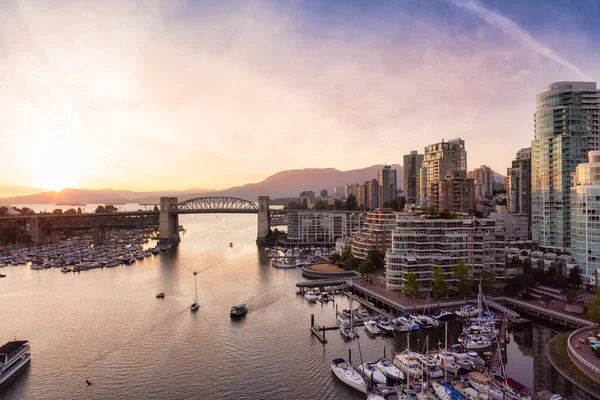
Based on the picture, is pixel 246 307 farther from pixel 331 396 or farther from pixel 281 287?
pixel 331 396

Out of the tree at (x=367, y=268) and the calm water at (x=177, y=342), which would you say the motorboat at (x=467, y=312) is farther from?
the tree at (x=367, y=268)

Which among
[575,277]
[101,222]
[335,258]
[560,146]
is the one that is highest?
[560,146]

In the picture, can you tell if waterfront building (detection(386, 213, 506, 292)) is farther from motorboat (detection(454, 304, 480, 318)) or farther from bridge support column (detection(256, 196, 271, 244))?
bridge support column (detection(256, 196, 271, 244))

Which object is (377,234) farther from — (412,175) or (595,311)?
(412,175)

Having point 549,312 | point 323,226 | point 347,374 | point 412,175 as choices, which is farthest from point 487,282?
point 412,175

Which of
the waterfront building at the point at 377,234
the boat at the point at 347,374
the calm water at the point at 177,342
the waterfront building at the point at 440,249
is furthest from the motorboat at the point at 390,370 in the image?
the waterfront building at the point at 377,234

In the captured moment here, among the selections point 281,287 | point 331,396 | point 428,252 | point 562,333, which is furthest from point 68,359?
point 562,333
